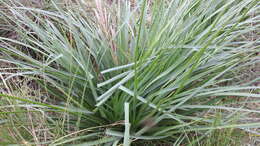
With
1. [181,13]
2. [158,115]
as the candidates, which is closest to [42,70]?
[158,115]

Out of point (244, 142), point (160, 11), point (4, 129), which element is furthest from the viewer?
point (160, 11)

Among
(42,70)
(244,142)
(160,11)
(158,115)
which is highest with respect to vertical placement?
(160,11)

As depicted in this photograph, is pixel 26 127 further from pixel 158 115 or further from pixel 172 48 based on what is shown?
pixel 172 48

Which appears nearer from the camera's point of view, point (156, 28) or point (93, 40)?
point (156, 28)

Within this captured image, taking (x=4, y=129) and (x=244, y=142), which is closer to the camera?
(x=4, y=129)

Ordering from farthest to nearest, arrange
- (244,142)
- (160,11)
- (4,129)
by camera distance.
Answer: (160,11) → (244,142) → (4,129)

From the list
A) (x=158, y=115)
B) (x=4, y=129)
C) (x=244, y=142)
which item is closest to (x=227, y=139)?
(x=244, y=142)

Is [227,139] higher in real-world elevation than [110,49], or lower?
lower

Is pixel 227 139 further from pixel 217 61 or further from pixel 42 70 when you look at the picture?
pixel 42 70

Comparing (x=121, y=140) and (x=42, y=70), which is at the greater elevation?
(x=42, y=70)
